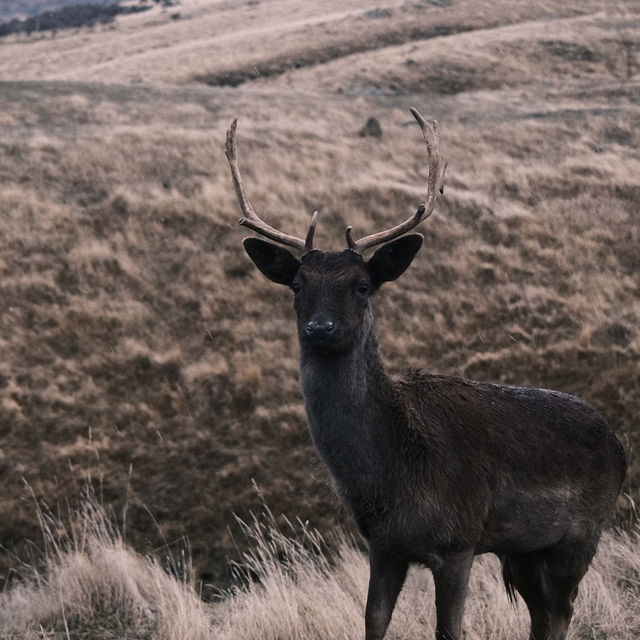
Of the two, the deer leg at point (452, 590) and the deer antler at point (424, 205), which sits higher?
the deer antler at point (424, 205)

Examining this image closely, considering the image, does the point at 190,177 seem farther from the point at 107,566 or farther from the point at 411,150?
the point at 107,566

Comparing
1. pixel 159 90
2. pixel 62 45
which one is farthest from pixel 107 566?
pixel 62 45

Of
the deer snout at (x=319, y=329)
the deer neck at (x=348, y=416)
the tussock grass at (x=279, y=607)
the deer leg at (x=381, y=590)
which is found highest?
the deer snout at (x=319, y=329)

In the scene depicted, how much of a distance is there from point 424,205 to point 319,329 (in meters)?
1.21

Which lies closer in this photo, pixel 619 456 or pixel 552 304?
pixel 619 456

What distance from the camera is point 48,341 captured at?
12375 millimetres

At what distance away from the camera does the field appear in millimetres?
10273

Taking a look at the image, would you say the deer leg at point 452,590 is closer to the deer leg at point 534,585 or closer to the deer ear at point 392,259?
the deer leg at point 534,585

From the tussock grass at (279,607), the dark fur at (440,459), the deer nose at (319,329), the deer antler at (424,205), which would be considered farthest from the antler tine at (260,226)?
the tussock grass at (279,607)

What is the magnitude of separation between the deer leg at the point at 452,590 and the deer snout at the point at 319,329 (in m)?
1.44

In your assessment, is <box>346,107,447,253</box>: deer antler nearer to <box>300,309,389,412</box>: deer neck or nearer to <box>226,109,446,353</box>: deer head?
<box>226,109,446,353</box>: deer head

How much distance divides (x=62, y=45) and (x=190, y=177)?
45.0 m

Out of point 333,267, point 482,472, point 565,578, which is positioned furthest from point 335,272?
point 565,578

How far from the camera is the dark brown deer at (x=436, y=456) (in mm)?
4609
